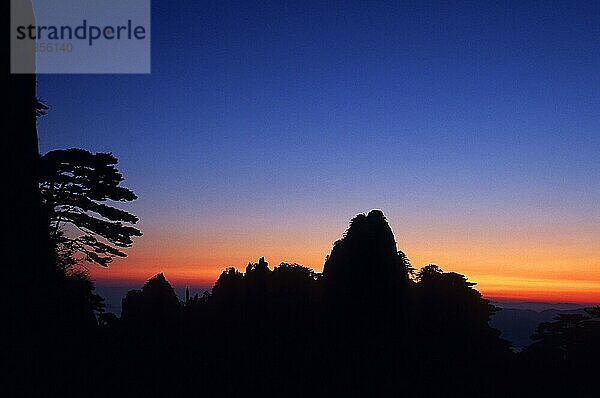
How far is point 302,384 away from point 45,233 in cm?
1525

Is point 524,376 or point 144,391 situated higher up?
point 144,391

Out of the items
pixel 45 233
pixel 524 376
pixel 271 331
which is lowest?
pixel 524 376

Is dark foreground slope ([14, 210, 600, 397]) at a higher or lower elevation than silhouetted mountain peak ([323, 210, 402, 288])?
lower

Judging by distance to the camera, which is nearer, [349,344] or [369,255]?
[349,344]

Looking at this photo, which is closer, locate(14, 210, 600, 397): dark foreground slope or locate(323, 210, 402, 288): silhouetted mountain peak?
locate(14, 210, 600, 397): dark foreground slope

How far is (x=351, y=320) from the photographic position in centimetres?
2975

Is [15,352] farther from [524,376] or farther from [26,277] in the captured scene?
[524,376]

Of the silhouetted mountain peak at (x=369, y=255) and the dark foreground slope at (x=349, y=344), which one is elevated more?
the silhouetted mountain peak at (x=369, y=255)

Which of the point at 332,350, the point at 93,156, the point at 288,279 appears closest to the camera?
the point at 93,156

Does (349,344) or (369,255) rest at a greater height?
(369,255)

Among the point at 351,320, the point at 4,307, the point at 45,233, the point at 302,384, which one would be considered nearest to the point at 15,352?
the point at 4,307

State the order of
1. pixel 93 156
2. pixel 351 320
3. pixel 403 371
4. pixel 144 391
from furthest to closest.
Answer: pixel 351 320
pixel 403 371
pixel 93 156
pixel 144 391

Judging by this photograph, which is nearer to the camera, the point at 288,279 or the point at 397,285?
the point at 397,285

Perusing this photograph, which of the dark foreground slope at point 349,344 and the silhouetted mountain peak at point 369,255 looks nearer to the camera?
the dark foreground slope at point 349,344
